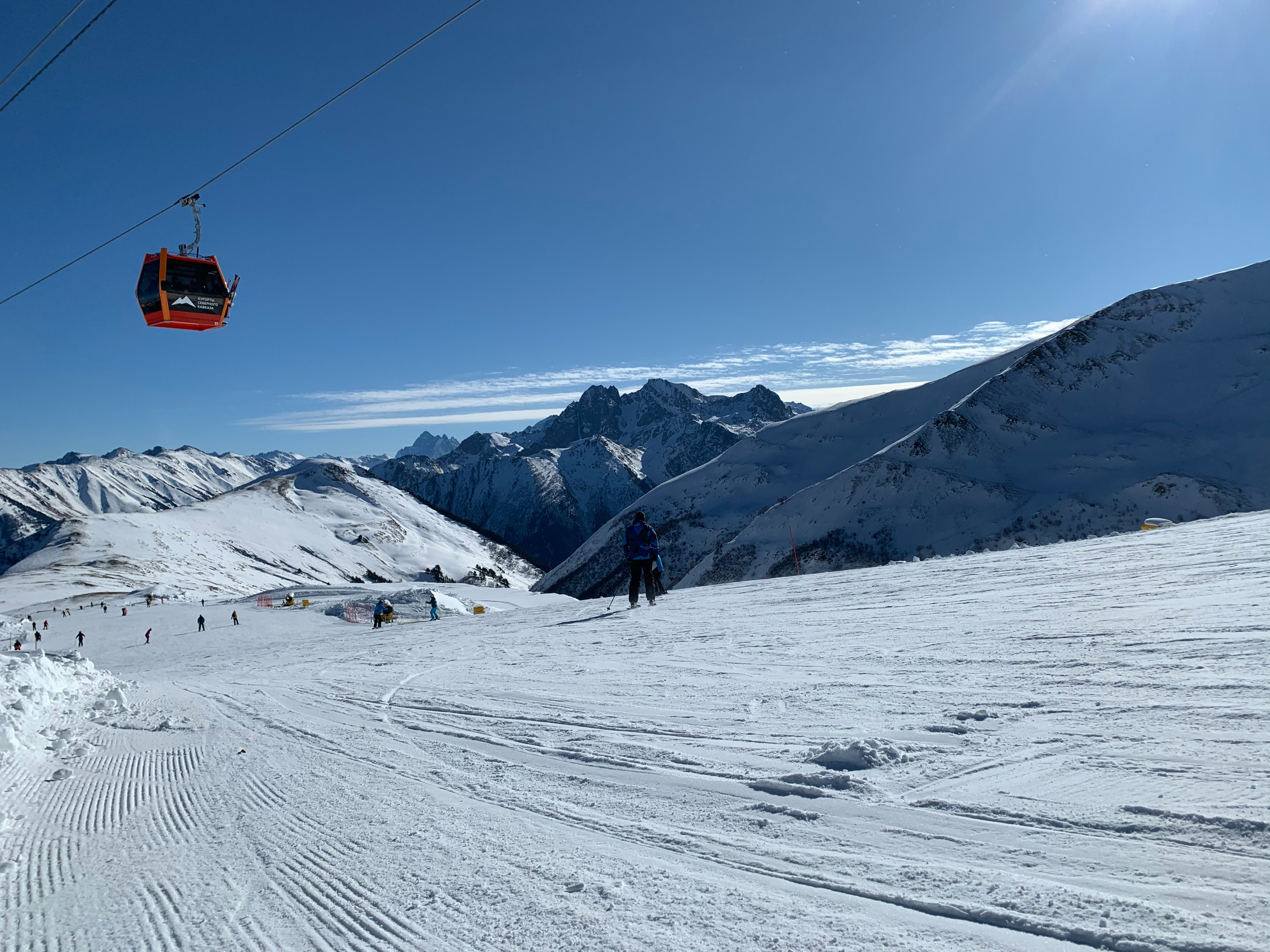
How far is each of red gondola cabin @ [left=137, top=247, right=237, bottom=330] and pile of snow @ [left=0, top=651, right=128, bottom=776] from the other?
9261 mm

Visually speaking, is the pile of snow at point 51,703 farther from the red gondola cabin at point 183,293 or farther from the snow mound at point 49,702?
the red gondola cabin at point 183,293

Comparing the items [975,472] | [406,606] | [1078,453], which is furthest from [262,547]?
[1078,453]

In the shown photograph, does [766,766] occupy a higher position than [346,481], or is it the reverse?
[346,481]

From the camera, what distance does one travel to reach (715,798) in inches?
157

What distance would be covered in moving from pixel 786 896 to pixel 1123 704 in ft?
10.0

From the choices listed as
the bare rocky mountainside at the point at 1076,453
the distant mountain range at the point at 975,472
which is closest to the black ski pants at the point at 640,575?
the distant mountain range at the point at 975,472

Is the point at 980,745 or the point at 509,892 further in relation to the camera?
the point at 980,745

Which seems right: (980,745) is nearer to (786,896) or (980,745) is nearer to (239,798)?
(786,896)

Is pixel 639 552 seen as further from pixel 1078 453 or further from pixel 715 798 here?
pixel 1078 453

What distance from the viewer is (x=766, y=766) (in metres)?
4.33

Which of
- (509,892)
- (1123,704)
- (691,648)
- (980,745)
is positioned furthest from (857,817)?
(691,648)

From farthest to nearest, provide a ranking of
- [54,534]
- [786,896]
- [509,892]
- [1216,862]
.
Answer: [54,534] → [509,892] → [786,896] → [1216,862]

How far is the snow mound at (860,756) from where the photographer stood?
13.5 feet

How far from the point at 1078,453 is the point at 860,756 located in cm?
6407
